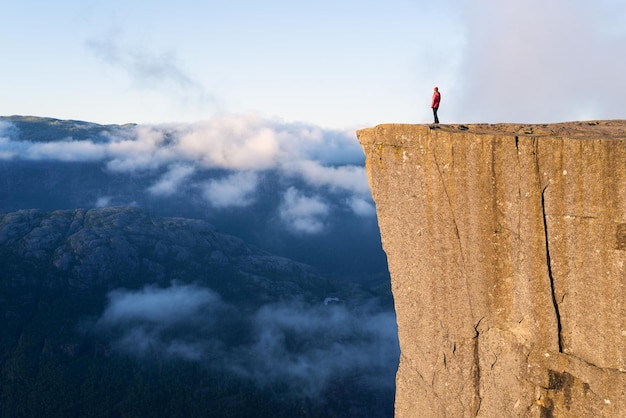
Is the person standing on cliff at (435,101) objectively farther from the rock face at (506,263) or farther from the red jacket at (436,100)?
the rock face at (506,263)

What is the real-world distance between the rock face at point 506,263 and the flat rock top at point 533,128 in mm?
88

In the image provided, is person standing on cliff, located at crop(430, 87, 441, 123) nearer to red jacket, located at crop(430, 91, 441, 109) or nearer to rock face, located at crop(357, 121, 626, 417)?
red jacket, located at crop(430, 91, 441, 109)

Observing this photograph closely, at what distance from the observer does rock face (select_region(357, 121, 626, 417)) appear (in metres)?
22.7

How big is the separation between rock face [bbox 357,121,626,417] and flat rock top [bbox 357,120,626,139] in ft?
0.29

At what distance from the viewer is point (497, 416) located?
2655cm

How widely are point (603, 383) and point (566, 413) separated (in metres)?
2.46

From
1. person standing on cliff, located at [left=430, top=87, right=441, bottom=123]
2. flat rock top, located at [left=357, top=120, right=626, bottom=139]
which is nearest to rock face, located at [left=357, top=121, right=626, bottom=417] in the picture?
flat rock top, located at [left=357, top=120, right=626, bottom=139]

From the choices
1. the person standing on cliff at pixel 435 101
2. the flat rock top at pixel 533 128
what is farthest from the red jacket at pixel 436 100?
the flat rock top at pixel 533 128

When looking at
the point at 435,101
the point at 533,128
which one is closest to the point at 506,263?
the point at 533,128

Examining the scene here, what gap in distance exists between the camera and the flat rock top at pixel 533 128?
26.2m

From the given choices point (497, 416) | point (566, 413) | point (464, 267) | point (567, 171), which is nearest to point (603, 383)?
point (566, 413)

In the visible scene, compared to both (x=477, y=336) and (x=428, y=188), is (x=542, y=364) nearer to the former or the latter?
(x=477, y=336)

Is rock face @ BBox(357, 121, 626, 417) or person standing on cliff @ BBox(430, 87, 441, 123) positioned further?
person standing on cliff @ BBox(430, 87, 441, 123)

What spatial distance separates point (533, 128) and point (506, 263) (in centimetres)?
812
